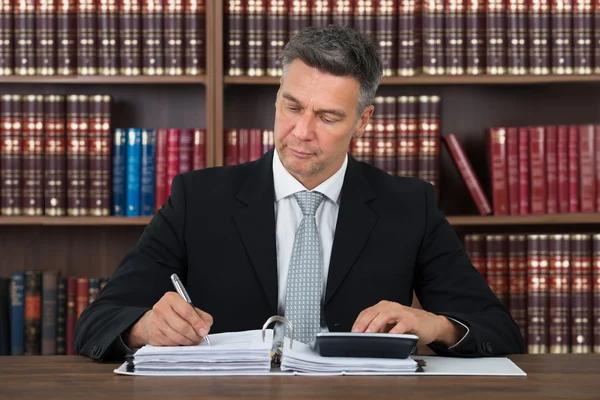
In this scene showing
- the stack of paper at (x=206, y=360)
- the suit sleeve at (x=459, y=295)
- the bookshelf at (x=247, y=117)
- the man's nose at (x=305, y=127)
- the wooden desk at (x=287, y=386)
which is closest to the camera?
the wooden desk at (x=287, y=386)

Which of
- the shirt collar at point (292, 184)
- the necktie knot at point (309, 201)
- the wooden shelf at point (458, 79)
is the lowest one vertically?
the necktie knot at point (309, 201)

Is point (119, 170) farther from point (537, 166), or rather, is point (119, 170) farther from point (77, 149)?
point (537, 166)

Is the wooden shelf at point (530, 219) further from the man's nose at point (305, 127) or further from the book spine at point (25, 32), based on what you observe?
the book spine at point (25, 32)

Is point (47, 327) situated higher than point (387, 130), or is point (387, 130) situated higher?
point (387, 130)

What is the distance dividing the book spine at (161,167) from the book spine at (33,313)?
0.53 metres

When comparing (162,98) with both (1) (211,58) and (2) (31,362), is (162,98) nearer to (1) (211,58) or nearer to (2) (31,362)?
(1) (211,58)

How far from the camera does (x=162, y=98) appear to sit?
319 cm

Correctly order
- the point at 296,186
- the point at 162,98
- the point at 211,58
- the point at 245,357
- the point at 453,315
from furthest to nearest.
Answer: the point at 162,98
the point at 211,58
the point at 296,186
the point at 453,315
the point at 245,357

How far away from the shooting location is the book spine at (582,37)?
2893mm

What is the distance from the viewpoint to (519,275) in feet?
9.51

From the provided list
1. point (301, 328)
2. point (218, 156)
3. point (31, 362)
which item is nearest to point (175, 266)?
point (301, 328)

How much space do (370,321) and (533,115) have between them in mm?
1949

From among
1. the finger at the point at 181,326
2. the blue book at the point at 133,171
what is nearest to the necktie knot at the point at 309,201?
the finger at the point at 181,326

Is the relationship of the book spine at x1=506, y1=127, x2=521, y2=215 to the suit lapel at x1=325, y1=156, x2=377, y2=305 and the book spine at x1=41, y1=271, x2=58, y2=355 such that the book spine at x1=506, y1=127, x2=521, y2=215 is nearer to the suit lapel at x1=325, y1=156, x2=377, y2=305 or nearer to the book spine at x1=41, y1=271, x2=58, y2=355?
the suit lapel at x1=325, y1=156, x2=377, y2=305
